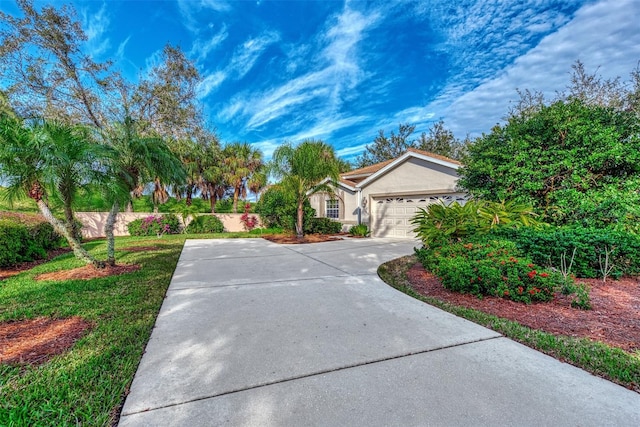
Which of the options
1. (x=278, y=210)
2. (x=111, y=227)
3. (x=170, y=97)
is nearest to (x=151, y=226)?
(x=278, y=210)

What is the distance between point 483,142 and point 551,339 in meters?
5.74

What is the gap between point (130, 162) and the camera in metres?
5.34

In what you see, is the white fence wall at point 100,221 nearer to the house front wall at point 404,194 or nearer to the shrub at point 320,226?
the shrub at point 320,226

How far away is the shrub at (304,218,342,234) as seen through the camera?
14.3 meters

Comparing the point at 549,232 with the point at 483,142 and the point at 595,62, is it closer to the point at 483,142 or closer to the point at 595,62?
the point at 483,142

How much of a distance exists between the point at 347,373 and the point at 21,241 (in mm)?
8633

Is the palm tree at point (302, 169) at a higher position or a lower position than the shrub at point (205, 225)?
higher

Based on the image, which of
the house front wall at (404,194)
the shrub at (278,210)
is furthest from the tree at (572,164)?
the shrub at (278,210)

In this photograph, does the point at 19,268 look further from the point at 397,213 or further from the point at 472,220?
the point at 397,213

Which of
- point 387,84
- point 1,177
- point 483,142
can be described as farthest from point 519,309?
point 387,84

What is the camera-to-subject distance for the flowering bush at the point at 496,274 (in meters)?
3.84

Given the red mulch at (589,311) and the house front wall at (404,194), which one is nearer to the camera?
the red mulch at (589,311)

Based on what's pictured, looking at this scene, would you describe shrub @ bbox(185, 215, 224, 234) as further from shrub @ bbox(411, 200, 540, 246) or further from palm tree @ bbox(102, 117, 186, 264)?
shrub @ bbox(411, 200, 540, 246)

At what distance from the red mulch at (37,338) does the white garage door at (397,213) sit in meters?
10.8
